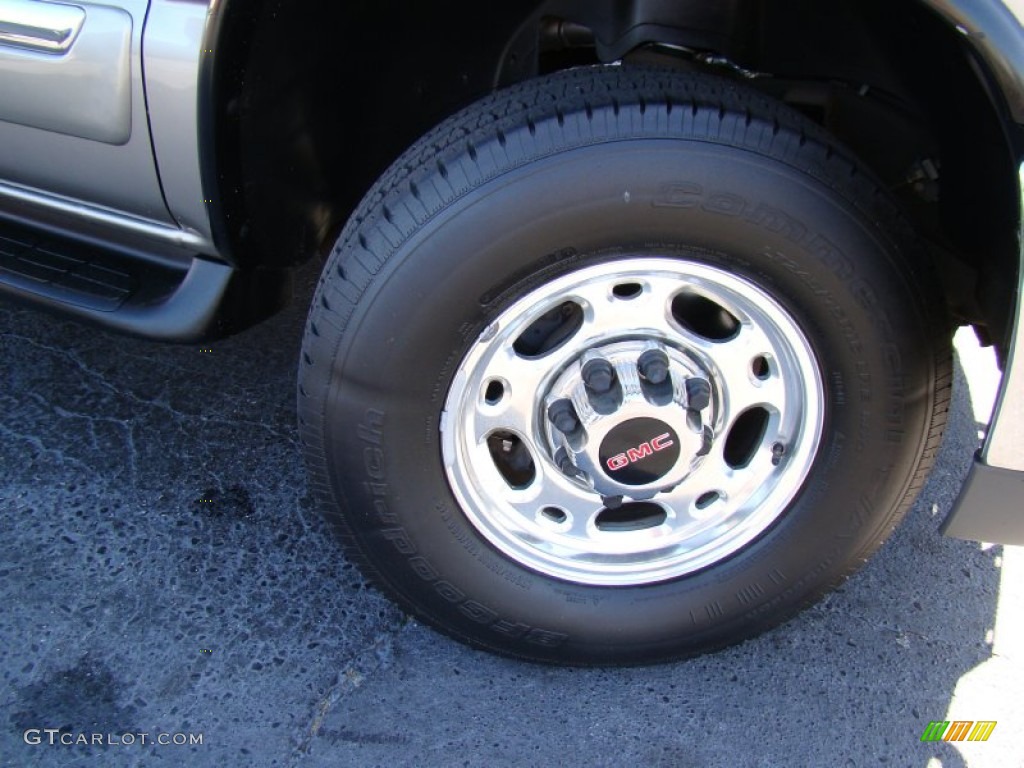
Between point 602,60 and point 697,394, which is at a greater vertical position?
point 602,60

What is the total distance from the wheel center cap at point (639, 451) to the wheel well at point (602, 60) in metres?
0.61

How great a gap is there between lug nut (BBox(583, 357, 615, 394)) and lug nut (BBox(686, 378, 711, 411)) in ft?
0.51

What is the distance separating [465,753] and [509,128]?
3.84 feet

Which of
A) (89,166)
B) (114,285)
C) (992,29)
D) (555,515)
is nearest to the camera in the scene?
(992,29)

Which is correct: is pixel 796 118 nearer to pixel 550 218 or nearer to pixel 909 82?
pixel 909 82

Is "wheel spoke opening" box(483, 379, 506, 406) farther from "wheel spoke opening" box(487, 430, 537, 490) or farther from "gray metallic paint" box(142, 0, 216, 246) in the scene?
"gray metallic paint" box(142, 0, 216, 246)

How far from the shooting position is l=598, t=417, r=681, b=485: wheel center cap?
179cm

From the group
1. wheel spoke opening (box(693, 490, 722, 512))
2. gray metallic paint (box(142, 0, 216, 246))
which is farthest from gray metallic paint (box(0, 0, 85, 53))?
wheel spoke opening (box(693, 490, 722, 512))

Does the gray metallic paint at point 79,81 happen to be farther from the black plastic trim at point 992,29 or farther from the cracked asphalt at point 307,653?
the black plastic trim at point 992,29

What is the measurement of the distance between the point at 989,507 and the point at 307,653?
1.34 metres

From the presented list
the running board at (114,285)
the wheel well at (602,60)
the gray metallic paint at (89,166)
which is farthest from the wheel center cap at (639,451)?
the gray metallic paint at (89,166)

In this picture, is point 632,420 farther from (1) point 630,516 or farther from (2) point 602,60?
(2) point 602,60

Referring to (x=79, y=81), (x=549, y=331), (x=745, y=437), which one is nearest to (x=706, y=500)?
(x=745, y=437)

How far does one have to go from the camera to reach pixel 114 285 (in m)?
1.85
